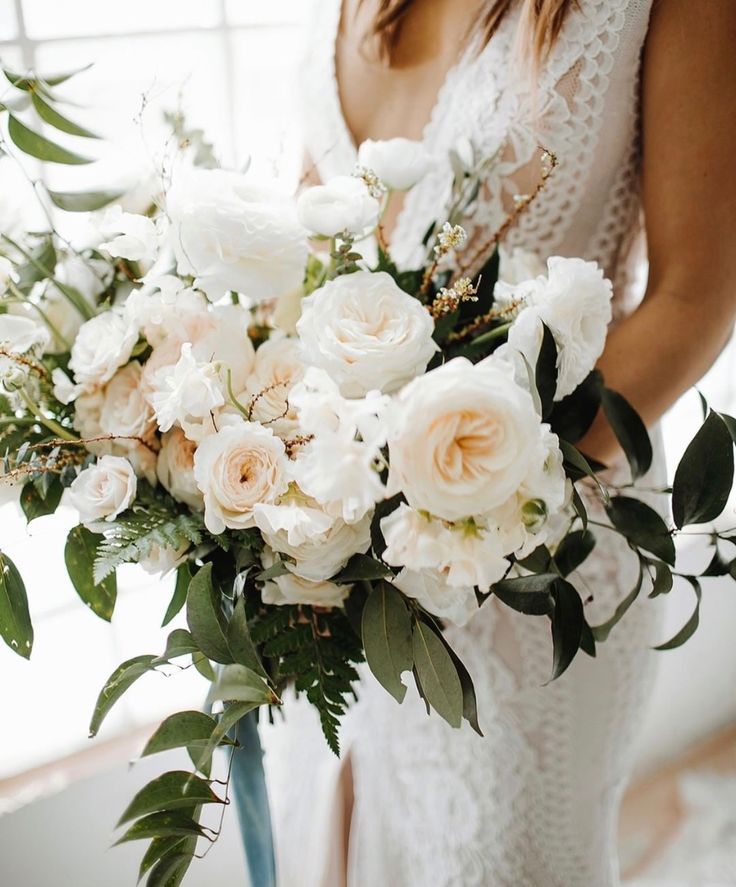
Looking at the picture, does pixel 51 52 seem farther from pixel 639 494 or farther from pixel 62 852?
pixel 62 852

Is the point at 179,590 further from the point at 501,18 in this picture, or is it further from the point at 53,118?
the point at 501,18

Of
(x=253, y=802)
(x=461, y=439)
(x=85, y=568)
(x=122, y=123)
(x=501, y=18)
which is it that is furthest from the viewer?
(x=122, y=123)

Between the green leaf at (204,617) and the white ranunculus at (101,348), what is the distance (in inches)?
6.5

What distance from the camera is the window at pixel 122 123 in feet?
3.36

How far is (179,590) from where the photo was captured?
60 cm

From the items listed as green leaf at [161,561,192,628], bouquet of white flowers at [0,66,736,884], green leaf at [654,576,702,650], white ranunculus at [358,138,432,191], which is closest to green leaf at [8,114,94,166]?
bouquet of white flowers at [0,66,736,884]

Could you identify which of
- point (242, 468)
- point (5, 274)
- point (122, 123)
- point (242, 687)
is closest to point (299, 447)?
point (242, 468)

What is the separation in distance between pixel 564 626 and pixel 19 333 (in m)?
0.43

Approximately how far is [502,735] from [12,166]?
927 mm

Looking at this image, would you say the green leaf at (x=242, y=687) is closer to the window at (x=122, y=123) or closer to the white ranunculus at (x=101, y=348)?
the white ranunculus at (x=101, y=348)

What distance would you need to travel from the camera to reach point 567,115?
787 mm

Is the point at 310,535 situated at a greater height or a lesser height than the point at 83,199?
lesser

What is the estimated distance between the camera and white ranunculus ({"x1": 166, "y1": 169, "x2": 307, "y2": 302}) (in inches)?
20.1

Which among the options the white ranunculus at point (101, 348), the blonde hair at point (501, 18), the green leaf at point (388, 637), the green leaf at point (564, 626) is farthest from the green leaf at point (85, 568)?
the blonde hair at point (501, 18)
